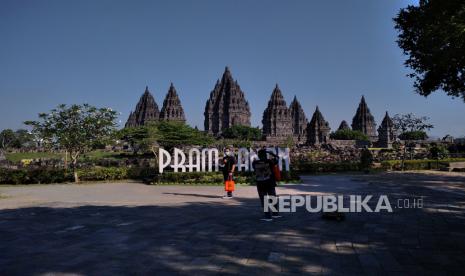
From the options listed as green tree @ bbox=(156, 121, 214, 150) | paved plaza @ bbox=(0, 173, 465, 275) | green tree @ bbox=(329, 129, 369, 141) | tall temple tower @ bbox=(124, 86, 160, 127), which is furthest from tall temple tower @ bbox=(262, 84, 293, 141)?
paved plaza @ bbox=(0, 173, 465, 275)

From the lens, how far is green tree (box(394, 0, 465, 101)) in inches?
504

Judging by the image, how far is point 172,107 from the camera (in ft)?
346

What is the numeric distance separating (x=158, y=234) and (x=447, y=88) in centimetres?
2085

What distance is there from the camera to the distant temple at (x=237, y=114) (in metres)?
106

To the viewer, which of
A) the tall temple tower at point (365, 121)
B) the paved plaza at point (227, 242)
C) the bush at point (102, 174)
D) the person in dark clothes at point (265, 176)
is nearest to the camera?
the paved plaza at point (227, 242)

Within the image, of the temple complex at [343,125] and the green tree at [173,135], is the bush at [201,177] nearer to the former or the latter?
the green tree at [173,135]

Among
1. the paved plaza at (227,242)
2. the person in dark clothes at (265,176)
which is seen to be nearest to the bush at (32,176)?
the paved plaza at (227,242)

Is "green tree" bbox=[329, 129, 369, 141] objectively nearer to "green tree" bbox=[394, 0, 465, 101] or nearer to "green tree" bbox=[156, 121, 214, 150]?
"green tree" bbox=[156, 121, 214, 150]

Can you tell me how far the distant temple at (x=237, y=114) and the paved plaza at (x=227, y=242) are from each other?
3534 inches

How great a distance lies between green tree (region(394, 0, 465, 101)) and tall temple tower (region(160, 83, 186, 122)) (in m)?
86.8

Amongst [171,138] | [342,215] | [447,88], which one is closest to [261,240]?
[342,215]

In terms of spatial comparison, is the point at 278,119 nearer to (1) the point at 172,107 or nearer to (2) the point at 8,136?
(1) the point at 172,107

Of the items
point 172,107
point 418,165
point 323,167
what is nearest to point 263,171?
point 323,167

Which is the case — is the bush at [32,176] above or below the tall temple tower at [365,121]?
below
